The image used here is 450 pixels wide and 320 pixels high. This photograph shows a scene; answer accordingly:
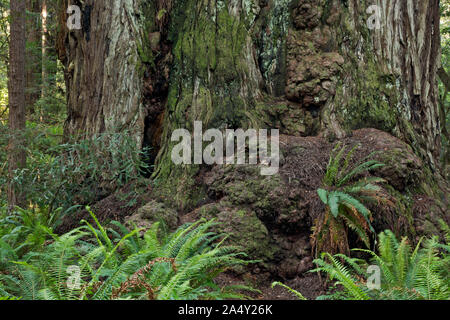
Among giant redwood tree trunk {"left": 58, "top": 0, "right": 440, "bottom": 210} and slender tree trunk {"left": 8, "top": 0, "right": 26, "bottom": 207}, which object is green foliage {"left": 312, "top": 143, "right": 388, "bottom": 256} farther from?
slender tree trunk {"left": 8, "top": 0, "right": 26, "bottom": 207}

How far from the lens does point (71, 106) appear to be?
19.0ft

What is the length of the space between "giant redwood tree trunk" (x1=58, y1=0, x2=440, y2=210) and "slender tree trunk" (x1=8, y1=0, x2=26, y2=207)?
3.07ft

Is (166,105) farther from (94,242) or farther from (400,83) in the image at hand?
(400,83)

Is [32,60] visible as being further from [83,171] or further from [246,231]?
[246,231]

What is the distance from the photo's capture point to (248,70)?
5.12 m

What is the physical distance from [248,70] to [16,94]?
146 inches

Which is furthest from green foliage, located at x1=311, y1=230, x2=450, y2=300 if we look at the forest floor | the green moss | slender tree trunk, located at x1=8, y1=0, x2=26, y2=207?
slender tree trunk, located at x1=8, y1=0, x2=26, y2=207

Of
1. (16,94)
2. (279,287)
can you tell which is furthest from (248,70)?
(16,94)

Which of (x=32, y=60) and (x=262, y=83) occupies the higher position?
(x=32, y=60)

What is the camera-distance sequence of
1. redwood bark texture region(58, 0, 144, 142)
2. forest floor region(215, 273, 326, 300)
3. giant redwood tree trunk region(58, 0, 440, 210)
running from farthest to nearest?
redwood bark texture region(58, 0, 144, 142)
giant redwood tree trunk region(58, 0, 440, 210)
forest floor region(215, 273, 326, 300)

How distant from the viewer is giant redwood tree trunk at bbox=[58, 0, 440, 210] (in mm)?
5027

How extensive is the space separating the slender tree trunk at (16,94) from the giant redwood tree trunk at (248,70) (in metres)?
0.94
